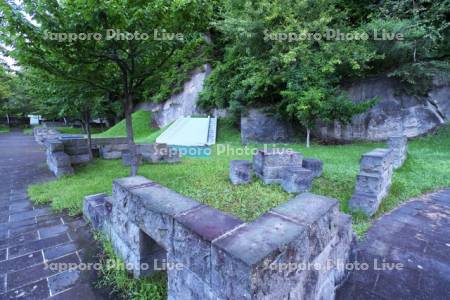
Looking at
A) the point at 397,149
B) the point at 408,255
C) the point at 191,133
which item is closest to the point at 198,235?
the point at 408,255

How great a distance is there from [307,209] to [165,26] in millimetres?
3781

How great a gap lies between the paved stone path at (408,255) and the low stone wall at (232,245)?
30 centimetres

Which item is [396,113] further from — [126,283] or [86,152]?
[86,152]

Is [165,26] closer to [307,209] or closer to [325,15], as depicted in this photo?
[307,209]

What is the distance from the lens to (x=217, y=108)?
13172 millimetres

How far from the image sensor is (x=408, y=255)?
227 centimetres

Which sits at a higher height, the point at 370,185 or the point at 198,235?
the point at 198,235

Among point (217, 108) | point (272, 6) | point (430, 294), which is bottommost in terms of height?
point (430, 294)

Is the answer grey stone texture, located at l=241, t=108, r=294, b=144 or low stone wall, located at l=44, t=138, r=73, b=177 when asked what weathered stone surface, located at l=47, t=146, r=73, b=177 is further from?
grey stone texture, located at l=241, t=108, r=294, b=144

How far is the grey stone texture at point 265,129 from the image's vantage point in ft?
32.7

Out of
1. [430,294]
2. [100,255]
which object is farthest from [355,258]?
[100,255]

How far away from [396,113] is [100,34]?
10.3 meters

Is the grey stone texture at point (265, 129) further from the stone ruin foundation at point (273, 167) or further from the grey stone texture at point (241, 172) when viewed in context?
the grey stone texture at point (241, 172)

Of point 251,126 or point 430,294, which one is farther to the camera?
point 251,126
